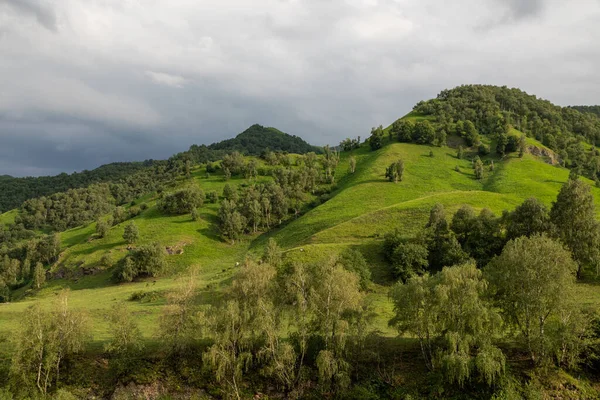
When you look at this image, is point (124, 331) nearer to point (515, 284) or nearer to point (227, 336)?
point (227, 336)

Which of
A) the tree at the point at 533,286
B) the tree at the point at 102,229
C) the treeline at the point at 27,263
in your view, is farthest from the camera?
the tree at the point at 102,229

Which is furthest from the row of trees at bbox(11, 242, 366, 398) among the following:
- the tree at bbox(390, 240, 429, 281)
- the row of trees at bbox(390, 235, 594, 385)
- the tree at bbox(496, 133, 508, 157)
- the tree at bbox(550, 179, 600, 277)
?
the tree at bbox(496, 133, 508, 157)

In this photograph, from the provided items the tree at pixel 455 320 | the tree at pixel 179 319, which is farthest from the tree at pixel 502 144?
the tree at pixel 179 319

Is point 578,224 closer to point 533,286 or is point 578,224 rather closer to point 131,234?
point 533,286

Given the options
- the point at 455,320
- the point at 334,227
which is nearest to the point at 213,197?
the point at 334,227

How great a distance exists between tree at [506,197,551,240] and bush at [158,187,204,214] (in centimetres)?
10602

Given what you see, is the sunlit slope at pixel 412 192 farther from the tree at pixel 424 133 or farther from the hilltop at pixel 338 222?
the tree at pixel 424 133

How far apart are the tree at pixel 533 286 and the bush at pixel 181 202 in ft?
382

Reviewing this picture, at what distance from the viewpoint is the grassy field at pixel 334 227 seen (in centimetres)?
6600

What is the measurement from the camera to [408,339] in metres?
45.1

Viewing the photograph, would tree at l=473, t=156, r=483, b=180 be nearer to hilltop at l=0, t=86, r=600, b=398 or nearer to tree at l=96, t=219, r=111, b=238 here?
hilltop at l=0, t=86, r=600, b=398

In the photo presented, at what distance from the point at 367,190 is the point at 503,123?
340 feet

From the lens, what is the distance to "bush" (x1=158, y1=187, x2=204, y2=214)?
137 m

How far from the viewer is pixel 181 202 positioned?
137125 millimetres
